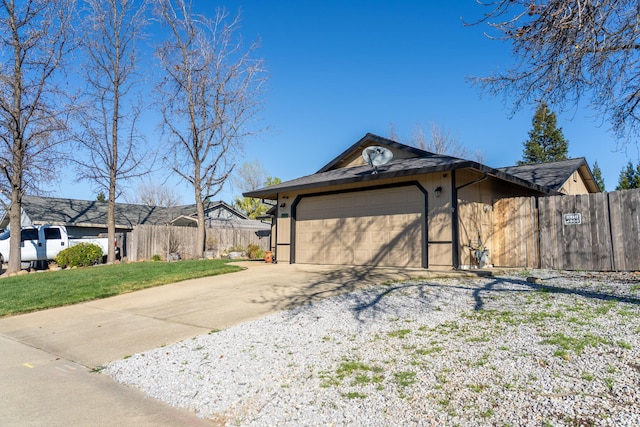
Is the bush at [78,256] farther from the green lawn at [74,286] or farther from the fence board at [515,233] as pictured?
the fence board at [515,233]

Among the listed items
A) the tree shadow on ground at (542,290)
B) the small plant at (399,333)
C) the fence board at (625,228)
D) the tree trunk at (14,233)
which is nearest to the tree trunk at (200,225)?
the tree trunk at (14,233)

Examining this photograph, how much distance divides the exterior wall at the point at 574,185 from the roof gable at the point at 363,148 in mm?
7627

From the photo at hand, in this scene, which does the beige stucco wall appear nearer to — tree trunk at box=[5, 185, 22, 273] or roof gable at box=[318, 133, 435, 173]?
roof gable at box=[318, 133, 435, 173]

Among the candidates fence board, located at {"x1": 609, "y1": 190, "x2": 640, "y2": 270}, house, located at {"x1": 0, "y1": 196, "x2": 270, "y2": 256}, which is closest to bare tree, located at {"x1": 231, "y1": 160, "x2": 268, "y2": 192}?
house, located at {"x1": 0, "y1": 196, "x2": 270, "y2": 256}

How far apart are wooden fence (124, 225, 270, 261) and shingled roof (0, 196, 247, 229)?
17.4ft

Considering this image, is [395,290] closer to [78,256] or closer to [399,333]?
[399,333]

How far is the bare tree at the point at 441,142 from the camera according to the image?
32375mm

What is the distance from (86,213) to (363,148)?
21553mm

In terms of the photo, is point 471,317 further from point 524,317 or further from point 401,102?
point 401,102

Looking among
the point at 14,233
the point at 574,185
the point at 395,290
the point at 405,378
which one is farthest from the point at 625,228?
the point at 14,233

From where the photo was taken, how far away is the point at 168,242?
72.7 feet

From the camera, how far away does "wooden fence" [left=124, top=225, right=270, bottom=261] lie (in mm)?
21906

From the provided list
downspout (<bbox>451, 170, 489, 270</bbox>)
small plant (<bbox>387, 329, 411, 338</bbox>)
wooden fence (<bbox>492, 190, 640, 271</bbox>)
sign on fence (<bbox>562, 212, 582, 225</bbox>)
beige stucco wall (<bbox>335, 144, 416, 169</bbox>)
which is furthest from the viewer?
beige stucco wall (<bbox>335, 144, 416, 169</bbox>)

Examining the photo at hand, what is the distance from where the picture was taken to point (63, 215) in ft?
86.9
